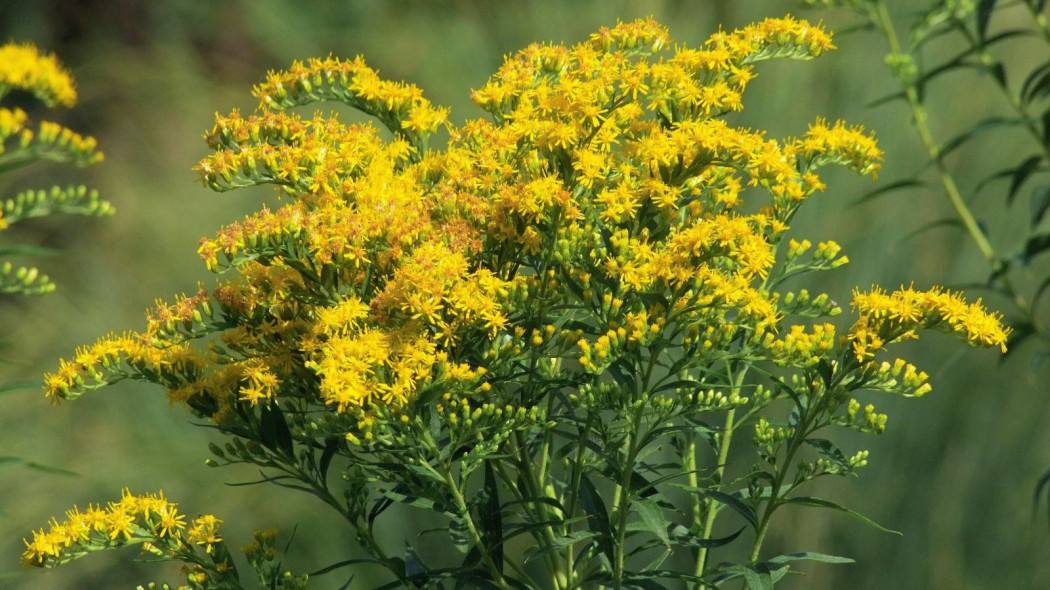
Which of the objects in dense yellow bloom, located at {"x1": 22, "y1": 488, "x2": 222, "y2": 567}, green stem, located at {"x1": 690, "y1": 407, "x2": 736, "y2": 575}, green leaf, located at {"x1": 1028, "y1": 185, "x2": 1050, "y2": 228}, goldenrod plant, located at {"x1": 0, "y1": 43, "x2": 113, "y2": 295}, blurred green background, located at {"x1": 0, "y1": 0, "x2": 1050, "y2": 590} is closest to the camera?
goldenrod plant, located at {"x1": 0, "y1": 43, "x2": 113, "y2": 295}

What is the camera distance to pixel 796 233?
4.34 m

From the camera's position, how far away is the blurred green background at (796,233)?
382cm

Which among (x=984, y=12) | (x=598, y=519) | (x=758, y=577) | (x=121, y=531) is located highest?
(x=984, y=12)

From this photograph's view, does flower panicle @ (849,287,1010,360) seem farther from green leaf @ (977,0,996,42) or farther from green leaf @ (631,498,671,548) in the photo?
green leaf @ (977,0,996,42)

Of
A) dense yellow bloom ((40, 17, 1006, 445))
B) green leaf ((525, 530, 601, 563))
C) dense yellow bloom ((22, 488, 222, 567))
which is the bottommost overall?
green leaf ((525, 530, 601, 563))

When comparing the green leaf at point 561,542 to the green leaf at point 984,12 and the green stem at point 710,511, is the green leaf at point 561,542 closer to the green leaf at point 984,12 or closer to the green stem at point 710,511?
the green stem at point 710,511

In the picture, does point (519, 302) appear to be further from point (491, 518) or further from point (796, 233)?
point (796, 233)

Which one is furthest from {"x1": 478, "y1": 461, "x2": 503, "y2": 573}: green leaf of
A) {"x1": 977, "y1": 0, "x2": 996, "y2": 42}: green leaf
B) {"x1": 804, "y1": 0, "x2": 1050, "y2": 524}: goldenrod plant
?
{"x1": 977, "y1": 0, "x2": 996, "y2": 42}: green leaf

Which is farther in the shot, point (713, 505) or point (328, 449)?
point (713, 505)

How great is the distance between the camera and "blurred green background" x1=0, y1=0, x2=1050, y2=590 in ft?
12.5

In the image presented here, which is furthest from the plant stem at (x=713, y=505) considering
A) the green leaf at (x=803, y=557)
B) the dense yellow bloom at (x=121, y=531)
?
the dense yellow bloom at (x=121, y=531)

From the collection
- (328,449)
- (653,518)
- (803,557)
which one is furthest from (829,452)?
(328,449)

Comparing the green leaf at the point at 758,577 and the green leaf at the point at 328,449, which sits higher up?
the green leaf at the point at 328,449

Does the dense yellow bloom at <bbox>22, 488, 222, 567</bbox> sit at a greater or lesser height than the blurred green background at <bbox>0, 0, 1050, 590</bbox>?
lesser
